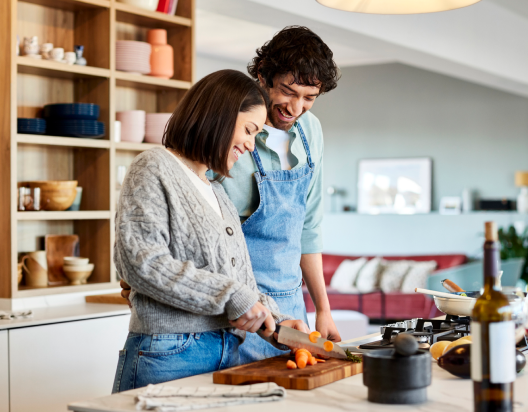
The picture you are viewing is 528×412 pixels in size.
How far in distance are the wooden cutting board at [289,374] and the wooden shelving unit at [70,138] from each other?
1866 millimetres

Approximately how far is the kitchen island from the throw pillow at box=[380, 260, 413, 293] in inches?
243

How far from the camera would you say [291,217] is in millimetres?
1968

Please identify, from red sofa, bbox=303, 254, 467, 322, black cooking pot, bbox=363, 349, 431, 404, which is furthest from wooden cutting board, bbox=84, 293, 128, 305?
red sofa, bbox=303, 254, 467, 322

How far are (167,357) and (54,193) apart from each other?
1.90 m

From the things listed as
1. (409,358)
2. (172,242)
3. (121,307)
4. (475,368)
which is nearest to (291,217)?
(172,242)

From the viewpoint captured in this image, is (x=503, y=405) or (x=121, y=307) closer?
(x=503, y=405)

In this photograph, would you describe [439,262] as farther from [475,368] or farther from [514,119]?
[475,368]

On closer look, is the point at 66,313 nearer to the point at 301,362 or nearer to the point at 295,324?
the point at 295,324

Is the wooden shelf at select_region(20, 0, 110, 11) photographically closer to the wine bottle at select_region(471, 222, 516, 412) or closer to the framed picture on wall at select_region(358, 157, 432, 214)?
the wine bottle at select_region(471, 222, 516, 412)

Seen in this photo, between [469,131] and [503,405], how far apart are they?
7.31 meters

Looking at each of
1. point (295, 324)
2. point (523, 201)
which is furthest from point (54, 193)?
point (523, 201)

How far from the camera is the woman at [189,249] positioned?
1382 mm

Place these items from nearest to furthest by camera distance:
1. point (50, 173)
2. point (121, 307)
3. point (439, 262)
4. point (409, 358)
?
point (409, 358) → point (121, 307) → point (50, 173) → point (439, 262)

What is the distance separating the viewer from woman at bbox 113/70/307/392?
138cm
